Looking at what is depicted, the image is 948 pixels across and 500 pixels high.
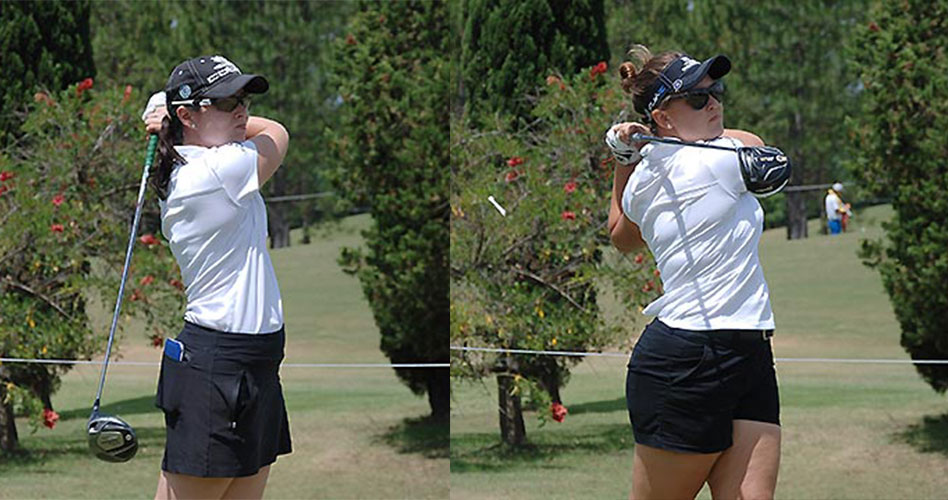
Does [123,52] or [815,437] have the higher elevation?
[123,52]

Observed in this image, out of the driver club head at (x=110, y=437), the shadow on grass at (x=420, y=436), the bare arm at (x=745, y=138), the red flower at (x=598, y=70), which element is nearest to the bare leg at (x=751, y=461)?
the bare arm at (x=745, y=138)

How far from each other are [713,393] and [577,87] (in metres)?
3.18

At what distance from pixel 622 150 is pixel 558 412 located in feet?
9.90

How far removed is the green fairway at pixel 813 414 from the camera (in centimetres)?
501

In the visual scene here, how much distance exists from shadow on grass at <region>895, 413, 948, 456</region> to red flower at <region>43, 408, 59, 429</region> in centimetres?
312

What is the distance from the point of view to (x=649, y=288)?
207 inches

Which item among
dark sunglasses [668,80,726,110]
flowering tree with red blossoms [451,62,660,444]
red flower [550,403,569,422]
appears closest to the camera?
dark sunglasses [668,80,726,110]

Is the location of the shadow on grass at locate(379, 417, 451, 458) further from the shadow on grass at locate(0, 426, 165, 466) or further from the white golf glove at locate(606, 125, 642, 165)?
the white golf glove at locate(606, 125, 642, 165)

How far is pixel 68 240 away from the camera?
5.29 m

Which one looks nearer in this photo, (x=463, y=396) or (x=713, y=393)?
(x=713, y=393)

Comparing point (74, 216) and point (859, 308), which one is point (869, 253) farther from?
point (74, 216)

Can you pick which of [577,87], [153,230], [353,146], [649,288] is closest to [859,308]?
[649,288]

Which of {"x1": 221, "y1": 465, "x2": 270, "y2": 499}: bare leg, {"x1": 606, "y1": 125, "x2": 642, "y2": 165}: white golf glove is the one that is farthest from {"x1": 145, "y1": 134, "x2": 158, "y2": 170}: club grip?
{"x1": 606, "y1": 125, "x2": 642, "y2": 165}: white golf glove

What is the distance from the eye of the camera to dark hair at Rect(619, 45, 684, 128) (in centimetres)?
249
